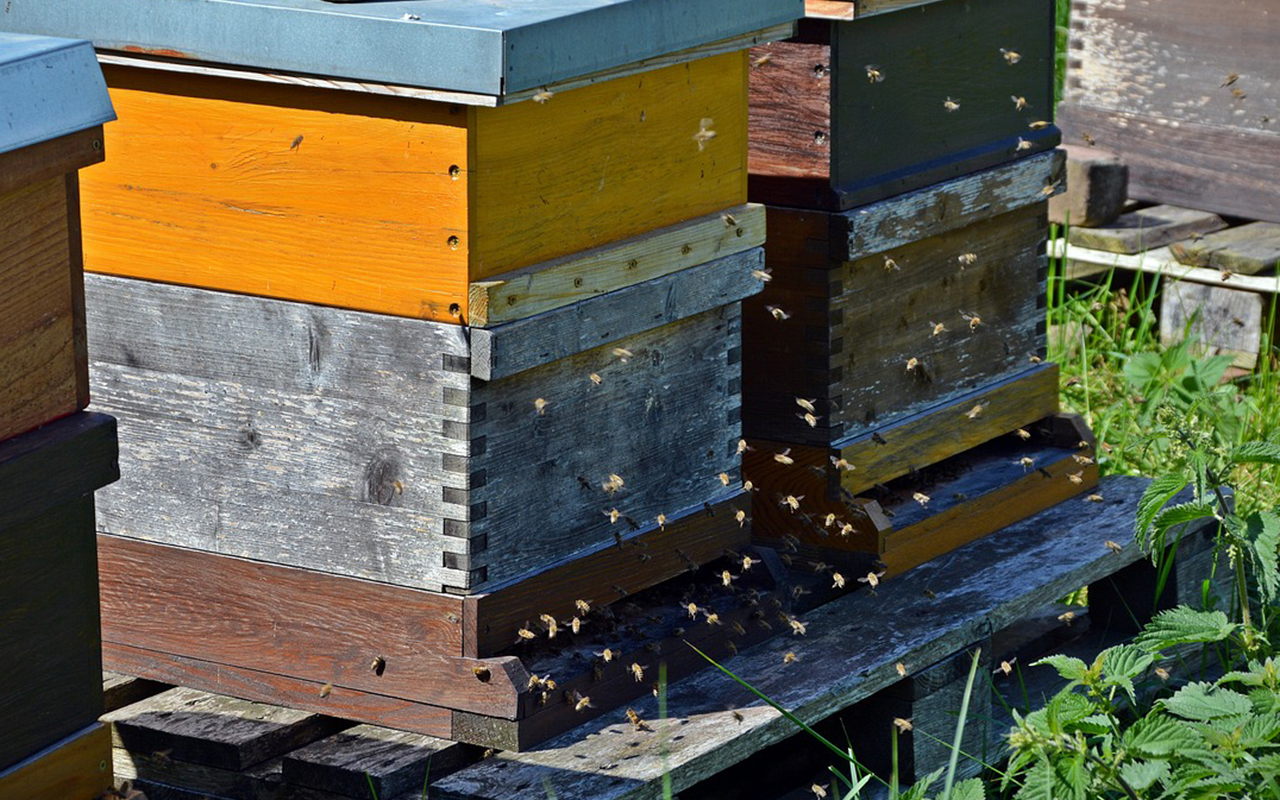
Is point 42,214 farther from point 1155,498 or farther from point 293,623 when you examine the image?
point 1155,498

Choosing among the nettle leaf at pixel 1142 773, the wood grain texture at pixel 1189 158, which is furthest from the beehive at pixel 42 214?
the wood grain texture at pixel 1189 158

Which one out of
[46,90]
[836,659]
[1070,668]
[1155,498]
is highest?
[46,90]

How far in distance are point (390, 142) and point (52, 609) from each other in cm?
74

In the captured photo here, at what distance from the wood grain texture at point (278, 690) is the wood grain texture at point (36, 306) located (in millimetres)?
625

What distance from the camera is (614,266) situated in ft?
8.68

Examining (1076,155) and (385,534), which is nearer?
(385,534)

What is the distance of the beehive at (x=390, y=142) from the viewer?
93.5 inches

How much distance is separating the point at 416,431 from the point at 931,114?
129 centimetres

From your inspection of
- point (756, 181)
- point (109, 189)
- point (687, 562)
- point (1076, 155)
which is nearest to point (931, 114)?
point (756, 181)

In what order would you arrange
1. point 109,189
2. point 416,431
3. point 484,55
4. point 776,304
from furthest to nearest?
1. point 776,304
2. point 109,189
3. point 416,431
4. point 484,55

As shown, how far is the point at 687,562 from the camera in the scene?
292 centimetres

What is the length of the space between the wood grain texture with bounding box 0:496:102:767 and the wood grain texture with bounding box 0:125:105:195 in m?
0.34

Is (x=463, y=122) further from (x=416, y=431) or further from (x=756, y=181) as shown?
(x=756, y=181)

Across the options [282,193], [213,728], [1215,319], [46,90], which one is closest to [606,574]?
[213,728]
